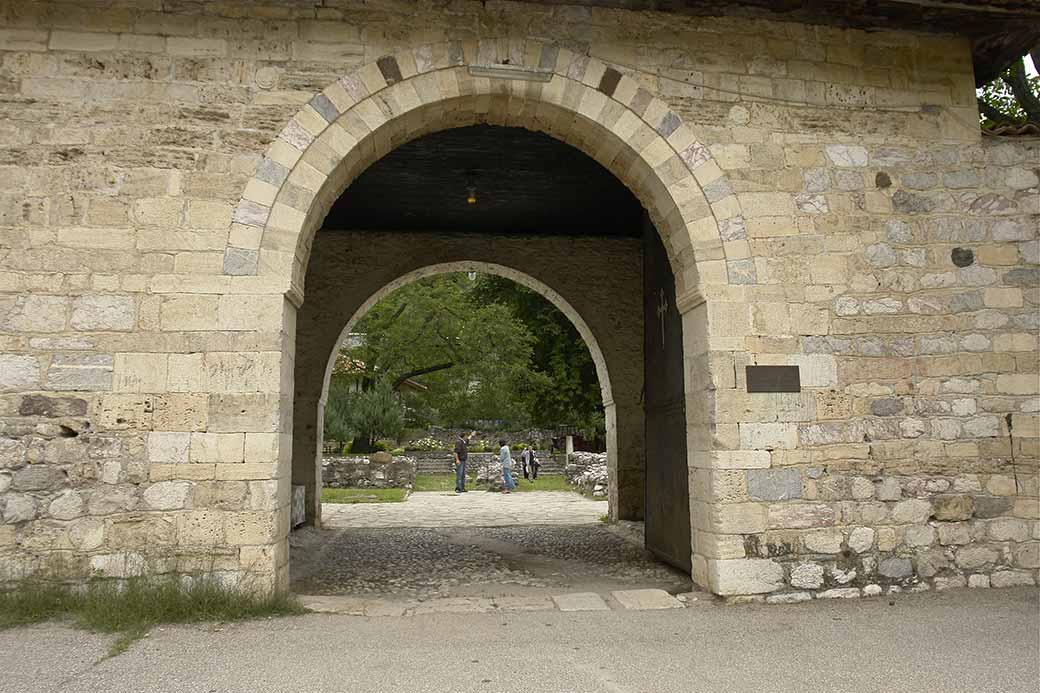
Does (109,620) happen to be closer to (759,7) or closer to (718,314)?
(718,314)

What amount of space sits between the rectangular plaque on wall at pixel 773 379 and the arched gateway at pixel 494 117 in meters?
0.30

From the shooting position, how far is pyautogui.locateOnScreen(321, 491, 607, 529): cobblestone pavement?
974 cm

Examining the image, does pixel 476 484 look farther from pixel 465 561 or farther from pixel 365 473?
pixel 465 561

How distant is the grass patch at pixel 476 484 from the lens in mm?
17391

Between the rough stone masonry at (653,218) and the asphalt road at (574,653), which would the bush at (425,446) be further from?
the asphalt road at (574,653)

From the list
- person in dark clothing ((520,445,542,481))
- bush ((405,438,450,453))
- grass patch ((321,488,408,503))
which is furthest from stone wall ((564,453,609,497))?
bush ((405,438,450,453))

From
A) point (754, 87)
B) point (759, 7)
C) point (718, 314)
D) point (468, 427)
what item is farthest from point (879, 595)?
point (468, 427)

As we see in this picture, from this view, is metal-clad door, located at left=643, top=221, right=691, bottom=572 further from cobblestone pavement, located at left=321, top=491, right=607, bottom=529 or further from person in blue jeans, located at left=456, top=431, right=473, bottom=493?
person in blue jeans, located at left=456, top=431, right=473, bottom=493

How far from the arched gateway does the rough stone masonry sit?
21 millimetres

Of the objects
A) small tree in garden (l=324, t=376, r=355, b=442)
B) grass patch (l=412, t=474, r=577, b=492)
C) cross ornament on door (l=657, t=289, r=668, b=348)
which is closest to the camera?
cross ornament on door (l=657, t=289, r=668, b=348)

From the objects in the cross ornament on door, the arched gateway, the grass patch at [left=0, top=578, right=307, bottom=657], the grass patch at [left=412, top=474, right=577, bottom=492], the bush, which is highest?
the arched gateway

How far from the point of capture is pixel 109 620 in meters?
3.86

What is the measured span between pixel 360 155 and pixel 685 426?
122 inches

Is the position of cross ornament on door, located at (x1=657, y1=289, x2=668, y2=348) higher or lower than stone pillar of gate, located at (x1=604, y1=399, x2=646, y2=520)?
higher
